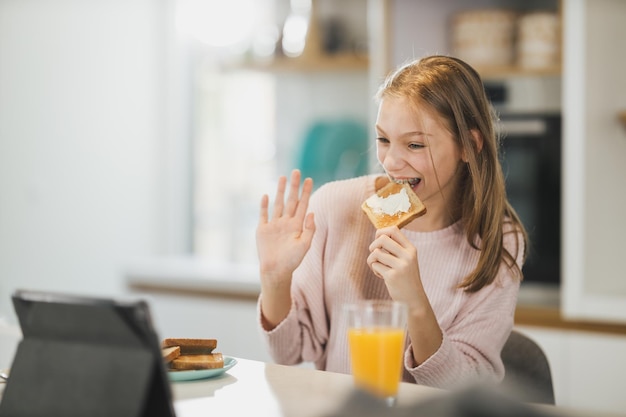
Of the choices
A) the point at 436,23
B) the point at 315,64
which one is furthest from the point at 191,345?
the point at 315,64

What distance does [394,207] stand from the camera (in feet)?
5.45

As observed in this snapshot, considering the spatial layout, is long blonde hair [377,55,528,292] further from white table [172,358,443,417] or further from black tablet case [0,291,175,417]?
black tablet case [0,291,175,417]

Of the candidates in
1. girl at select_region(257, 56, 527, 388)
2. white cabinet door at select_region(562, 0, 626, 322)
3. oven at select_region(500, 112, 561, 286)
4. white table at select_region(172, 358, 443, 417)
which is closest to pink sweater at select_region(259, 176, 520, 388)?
girl at select_region(257, 56, 527, 388)

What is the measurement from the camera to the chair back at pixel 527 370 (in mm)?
1666

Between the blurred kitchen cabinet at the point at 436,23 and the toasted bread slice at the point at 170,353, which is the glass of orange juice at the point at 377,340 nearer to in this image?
the toasted bread slice at the point at 170,353

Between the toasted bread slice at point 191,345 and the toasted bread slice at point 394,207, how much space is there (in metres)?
0.44

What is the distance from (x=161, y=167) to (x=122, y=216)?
32cm

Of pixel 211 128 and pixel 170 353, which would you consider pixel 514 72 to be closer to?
pixel 211 128

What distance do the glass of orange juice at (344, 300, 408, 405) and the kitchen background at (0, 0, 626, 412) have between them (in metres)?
1.87

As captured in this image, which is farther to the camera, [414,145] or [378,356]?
[414,145]

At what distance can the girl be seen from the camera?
61.9 inches

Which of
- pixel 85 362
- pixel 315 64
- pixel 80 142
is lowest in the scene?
pixel 85 362

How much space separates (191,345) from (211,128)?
9.91 feet

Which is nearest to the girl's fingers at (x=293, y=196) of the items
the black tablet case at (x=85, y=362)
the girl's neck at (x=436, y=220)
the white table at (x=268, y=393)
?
the girl's neck at (x=436, y=220)
